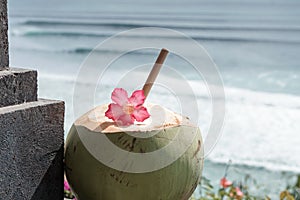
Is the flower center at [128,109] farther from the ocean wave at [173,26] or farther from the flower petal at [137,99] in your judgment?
the ocean wave at [173,26]

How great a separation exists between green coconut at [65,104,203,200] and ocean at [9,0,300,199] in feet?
0.44

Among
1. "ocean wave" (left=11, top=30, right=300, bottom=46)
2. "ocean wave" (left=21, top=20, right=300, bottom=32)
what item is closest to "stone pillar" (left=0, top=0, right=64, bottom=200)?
"ocean wave" (left=11, top=30, right=300, bottom=46)

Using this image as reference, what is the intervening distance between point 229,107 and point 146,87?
169 inches

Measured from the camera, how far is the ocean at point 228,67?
13.2 feet

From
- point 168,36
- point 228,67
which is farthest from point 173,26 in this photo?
point 228,67

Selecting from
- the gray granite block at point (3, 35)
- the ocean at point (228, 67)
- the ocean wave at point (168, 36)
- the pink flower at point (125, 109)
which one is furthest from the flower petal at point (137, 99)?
the ocean wave at point (168, 36)

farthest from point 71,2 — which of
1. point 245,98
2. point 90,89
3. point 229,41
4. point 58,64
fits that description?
point 90,89

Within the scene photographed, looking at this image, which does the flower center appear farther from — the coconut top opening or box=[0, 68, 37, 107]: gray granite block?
box=[0, 68, 37, 107]: gray granite block

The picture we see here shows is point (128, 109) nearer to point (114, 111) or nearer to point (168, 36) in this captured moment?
point (114, 111)

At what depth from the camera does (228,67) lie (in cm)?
811

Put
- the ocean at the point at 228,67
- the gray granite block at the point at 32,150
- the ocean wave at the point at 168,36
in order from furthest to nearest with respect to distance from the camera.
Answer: the ocean wave at the point at 168,36, the ocean at the point at 228,67, the gray granite block at the point at 32,150

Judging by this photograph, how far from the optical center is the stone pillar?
1197 mm

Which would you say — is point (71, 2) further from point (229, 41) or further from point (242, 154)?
point (242, 154)

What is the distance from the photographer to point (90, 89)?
1.35m
